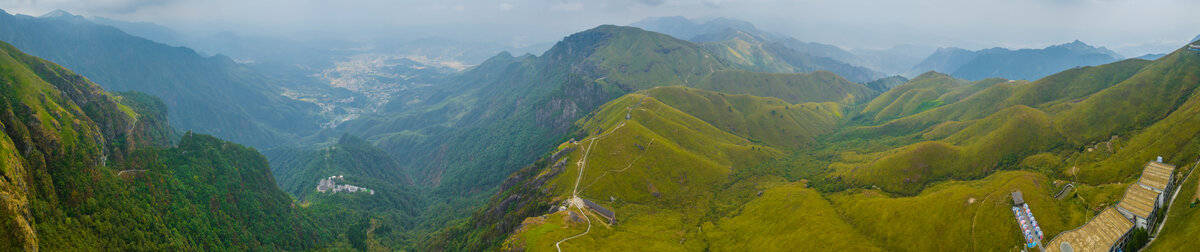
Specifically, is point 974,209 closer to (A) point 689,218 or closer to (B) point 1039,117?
(A) point 689,218

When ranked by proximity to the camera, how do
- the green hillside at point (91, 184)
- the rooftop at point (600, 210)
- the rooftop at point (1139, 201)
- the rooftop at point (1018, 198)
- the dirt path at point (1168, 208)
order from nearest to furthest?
the dirt path at point (1168, 208) < the rooftop at point (1139, 201) < the green hillside at point (91, 184) < the rooftop at point (1018, 198) < the rooftop at point (600, 210)

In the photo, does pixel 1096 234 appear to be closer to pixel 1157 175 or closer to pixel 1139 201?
pixel 1139 201

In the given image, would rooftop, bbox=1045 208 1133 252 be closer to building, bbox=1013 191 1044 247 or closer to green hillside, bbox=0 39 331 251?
building, bbox=1013 191 1044 247

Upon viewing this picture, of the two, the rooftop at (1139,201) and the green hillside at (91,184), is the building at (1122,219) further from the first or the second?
the green hillside at (91,184)

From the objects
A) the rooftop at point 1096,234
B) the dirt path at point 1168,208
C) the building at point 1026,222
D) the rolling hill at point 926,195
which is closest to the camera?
the dirt path at point 1168,208

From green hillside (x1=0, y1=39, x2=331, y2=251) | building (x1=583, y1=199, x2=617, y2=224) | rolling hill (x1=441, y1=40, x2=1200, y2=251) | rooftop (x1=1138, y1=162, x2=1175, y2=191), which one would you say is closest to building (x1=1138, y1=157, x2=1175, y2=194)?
rooftop (x1=1138, y1=162, x2=1175, y2=191)

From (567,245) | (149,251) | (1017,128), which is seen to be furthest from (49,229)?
(1017,128)

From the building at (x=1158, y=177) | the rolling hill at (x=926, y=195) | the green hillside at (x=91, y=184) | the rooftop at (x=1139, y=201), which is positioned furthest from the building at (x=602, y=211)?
the green hillside at (x=91, y=184)
